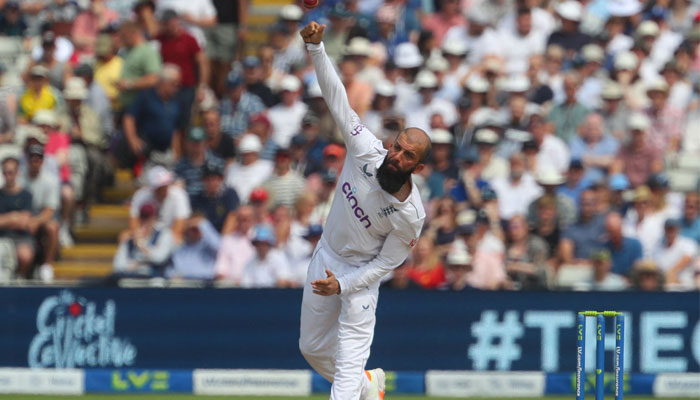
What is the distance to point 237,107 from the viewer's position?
14148 millimetres

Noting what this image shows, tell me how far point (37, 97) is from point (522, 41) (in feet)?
18.8

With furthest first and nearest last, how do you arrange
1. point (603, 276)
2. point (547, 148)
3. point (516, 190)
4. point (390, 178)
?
point (547, 148) < point (516, 190) < point (603, 276) < point (390, 178)

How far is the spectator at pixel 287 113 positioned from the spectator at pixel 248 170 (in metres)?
0.49

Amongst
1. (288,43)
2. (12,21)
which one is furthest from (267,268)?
(12,21)

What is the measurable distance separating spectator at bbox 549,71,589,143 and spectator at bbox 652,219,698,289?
187 centimetres

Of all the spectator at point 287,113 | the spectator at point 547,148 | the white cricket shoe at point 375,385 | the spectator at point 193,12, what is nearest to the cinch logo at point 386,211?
the white cricket shoe at point 375,385

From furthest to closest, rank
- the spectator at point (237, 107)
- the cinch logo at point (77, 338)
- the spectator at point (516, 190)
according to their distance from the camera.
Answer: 1. the spectator at point (237, 107)
2. the spectator at point (516, 190)
3. the cinch logo at point (77, 338)

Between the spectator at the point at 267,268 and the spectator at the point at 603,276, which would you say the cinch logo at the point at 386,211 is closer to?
the spectator at the point at 267,268

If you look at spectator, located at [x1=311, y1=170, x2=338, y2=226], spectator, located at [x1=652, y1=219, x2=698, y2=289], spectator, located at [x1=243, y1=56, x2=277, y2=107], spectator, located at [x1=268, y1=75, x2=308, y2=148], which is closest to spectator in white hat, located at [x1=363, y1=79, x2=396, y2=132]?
spectator, located at [x1=268, y1=75, x2=308, y2=148]

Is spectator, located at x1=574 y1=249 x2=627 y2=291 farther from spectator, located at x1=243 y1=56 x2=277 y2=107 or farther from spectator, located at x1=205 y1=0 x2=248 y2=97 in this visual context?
spectator, located at x1=205 y1=0 x2=248 y2=97

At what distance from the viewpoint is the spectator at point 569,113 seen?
13812 mm

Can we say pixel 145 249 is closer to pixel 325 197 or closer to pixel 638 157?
pixel 325 197

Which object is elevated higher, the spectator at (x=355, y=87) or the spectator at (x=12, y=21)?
the spectator at (x=12, y=21)

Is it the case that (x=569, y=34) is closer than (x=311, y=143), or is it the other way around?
(x=311, y=143)
